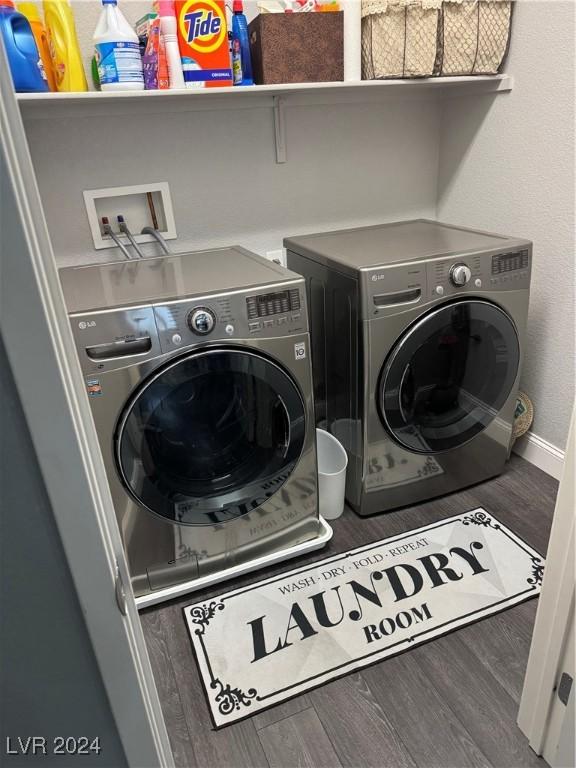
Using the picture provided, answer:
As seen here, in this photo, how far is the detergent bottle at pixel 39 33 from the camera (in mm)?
1494

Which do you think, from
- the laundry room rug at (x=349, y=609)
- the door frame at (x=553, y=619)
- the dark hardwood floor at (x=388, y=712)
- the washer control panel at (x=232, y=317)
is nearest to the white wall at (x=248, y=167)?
the washer control panel at (x=232, y=317)

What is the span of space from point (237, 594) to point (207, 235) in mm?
1262

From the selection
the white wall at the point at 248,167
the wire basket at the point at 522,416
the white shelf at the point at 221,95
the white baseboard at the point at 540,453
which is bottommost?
the white baseboard at the point at 540,453

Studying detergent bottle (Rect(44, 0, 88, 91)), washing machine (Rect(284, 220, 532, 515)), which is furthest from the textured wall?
detergent bottle (Rect(44, 0, 88, 91))

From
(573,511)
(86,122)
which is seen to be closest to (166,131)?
(86,122)

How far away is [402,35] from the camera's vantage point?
5.55 feet

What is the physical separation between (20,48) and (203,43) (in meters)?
0.50

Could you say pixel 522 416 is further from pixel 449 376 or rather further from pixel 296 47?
pixel 296 47

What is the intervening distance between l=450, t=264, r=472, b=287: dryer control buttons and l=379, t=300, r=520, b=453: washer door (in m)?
0.07

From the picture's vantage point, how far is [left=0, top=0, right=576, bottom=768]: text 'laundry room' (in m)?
1.29

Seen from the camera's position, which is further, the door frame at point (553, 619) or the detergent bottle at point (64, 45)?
the detergent bottle at point (64, 45)

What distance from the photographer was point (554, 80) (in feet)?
5.56

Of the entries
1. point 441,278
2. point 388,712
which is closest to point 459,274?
point 441,278

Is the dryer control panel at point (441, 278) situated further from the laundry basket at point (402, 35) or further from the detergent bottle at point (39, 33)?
the detergent bottle at point (39, 33)
